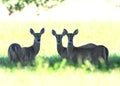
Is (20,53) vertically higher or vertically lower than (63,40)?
higher

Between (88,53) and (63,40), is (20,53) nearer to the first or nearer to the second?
(88,53)

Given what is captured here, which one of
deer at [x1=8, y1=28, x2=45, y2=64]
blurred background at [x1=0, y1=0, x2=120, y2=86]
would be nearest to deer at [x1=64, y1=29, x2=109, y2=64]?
blurred background at [x1=0, y1=0, x2=120, y2=86]

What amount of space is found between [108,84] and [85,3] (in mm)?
52050

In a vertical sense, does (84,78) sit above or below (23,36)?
above

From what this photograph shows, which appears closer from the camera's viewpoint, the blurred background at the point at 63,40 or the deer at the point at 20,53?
the blurred background at the point at 63,40

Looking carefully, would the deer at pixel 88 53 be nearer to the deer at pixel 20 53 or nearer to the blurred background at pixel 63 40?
the blurred background at pixel 63 40

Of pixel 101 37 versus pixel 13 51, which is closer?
pixel 13 51

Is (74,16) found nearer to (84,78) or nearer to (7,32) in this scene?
(7,32)

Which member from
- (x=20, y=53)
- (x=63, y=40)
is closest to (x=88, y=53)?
(x=20, y=53)

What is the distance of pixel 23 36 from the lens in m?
37.6

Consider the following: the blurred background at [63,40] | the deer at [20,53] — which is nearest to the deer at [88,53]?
the blurred background at [63,40]

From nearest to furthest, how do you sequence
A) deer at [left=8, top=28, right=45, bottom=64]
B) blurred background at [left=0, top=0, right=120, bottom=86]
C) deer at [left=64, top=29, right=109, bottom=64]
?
1. blurred background at [left=0, top=0, right=120, bottom=86]
2. deer at [left=8, top=28, right=45, bottom=64]
3. deer at [left=64, top=29, right=109, bottom=64]

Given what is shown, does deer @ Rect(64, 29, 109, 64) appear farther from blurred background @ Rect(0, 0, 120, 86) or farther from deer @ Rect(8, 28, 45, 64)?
deer @ Rect(8, 28, 45, 64)

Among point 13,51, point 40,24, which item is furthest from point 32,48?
point 40,24
